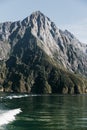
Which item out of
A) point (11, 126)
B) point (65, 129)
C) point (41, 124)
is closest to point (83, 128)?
point (65, 129)

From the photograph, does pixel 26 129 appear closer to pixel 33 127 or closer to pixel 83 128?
pixel 33 127

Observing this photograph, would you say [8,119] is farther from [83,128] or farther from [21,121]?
[83,128]

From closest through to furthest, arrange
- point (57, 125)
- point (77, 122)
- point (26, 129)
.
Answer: point (26, 129) < point (57, 125) < point (77, 122)

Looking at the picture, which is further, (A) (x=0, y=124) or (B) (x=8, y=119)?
(B) (x=8, y=119)

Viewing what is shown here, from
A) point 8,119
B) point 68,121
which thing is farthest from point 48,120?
point 8,119

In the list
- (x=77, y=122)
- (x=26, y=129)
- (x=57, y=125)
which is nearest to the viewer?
(x=26, y=129)

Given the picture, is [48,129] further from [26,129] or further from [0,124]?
[0,124]

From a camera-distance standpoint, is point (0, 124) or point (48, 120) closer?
point (0, 124)

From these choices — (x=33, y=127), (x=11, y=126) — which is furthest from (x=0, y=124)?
(x=33, y=127)
